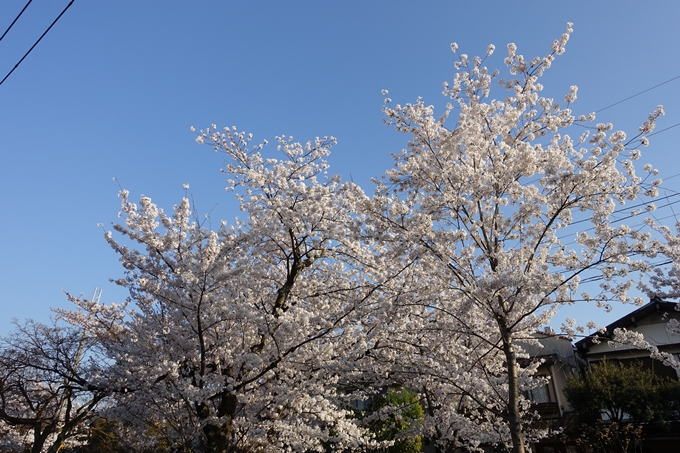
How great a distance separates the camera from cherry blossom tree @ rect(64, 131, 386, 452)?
7.20m

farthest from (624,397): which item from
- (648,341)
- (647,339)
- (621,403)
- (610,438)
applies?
(647,339)

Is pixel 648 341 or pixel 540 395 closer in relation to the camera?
pixel 648 341

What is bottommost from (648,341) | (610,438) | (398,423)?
(610,438)

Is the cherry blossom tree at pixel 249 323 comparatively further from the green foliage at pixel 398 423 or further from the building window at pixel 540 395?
the building window at pixel 540 395

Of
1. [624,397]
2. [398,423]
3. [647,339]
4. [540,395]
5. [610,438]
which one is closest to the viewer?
[610,438]

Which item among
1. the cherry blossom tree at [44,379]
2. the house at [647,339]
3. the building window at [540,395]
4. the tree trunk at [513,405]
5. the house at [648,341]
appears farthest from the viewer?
the building window at [540,395]

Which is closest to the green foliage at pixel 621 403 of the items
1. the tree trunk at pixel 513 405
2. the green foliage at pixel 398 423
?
the green foliage at pixel 398 423

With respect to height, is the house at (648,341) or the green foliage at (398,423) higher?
the house at (648,341)

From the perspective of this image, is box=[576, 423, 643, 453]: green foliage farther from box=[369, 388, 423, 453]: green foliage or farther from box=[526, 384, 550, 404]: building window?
box=[369, 388, 423, 453]: green foliage

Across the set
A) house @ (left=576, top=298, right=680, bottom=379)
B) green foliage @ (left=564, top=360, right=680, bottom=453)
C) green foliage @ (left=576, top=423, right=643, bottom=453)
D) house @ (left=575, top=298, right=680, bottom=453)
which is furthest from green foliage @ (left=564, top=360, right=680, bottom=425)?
house @ (left=576, top=298, right=680, bottom=379)

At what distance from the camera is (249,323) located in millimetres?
8297

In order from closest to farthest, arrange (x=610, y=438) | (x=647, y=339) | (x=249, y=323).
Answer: (x=249, y=323), (x=610, y=438), (x=647, y=339)

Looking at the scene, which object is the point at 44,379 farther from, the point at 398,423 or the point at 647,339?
the point at 647,339

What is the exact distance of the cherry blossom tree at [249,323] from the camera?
720 cm
